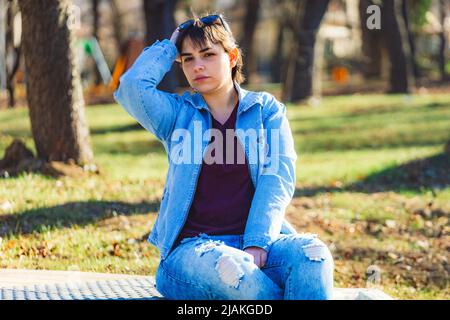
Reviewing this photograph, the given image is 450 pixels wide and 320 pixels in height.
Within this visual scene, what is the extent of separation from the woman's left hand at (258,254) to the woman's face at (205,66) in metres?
0.77

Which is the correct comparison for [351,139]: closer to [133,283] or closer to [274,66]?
[133,283]

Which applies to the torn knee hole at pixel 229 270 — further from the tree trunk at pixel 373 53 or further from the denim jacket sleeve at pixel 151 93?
the tree trunk at pixel 373 53

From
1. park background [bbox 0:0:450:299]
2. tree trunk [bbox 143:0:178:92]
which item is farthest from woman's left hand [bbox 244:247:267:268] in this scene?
tree trunk [bbox 143:0:178:92]

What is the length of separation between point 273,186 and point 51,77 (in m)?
4.64

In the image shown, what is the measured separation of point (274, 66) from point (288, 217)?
71.6 feet

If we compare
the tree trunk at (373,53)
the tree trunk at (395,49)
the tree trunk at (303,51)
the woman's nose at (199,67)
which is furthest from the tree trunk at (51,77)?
the tree trunk at (373,53)

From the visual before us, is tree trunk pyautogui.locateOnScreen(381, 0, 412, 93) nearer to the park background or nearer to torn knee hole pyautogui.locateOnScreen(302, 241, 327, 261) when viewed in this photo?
the park background

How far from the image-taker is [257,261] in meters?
3.61

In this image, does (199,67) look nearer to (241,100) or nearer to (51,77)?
(241,100)

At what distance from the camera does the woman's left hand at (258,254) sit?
3607 millimetres

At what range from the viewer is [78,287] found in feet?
14.1

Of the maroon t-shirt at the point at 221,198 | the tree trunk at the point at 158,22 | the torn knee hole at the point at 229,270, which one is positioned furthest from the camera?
the tree trunk at the point at 158,22

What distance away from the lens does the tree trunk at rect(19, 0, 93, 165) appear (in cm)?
→ 782

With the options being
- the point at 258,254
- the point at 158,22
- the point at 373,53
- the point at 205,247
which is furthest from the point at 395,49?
the point at 205,247
